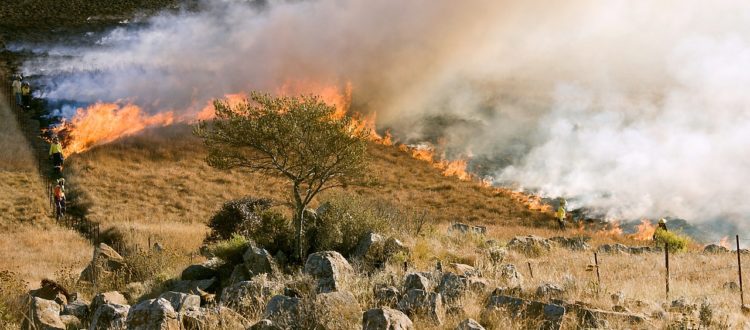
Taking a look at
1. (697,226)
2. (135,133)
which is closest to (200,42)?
(135,133)

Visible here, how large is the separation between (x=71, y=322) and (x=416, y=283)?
791 cm

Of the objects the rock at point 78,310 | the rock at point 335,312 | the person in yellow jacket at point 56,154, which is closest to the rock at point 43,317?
the rock at point 78,310

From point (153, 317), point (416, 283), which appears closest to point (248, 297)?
point (153, 317)

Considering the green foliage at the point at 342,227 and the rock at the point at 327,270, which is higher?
the green foliage at the point at 342,227

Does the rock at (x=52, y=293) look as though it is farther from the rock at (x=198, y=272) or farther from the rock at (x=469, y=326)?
the rock at (x=469, y=326)

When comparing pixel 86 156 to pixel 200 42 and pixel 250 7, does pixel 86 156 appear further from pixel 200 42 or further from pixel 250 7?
pixel 250 7

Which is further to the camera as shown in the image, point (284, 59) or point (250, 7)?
point (250, 7)

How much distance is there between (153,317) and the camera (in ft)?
35.8

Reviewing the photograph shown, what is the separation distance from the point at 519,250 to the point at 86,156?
39081 mm

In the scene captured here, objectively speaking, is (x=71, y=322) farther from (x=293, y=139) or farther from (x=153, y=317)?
(x=293, y=139)

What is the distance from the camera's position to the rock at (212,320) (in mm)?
11430

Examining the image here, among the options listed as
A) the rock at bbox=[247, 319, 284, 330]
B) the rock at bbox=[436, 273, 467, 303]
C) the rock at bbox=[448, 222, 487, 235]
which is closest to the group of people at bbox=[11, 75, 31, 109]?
the rock at bbox=[448, 222, 487, 235]

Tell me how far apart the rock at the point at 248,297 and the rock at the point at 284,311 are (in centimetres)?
139

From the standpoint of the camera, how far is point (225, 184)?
51500 millimetres
